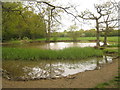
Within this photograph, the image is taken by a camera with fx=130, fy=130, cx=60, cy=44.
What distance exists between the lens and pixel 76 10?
764cm

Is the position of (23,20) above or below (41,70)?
above

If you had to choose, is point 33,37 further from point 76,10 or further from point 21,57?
point 76,10

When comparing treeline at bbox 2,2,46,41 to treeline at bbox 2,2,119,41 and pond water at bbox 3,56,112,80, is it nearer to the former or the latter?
treeline at bbox 2,2,119,41

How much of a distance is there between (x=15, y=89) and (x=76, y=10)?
5.58 m

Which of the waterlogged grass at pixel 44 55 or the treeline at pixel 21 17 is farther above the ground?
the treeline at pixel 21 17

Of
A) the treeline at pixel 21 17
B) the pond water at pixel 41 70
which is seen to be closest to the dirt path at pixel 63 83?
the pond water at pixel 41 70

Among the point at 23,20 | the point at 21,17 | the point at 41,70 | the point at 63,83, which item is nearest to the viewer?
the point at 63,83

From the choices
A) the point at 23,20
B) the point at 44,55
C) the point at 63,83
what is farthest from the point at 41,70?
the point at 23,20

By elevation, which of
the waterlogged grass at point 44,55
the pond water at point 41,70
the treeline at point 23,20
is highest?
the treeline at point 23,20

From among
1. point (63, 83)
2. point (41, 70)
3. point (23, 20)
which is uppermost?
point (23, 20)

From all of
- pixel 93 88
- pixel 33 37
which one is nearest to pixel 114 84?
pixel 93 88

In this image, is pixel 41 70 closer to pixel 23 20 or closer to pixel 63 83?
pixel 63 83

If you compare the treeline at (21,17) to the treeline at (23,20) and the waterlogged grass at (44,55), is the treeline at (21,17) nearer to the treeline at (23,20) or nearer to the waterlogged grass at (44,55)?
the treeline at (23,20)

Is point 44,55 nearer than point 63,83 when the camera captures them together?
No
